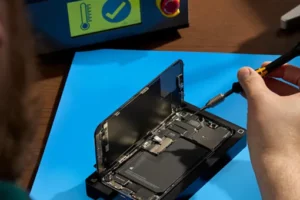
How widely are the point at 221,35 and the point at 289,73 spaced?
205 mm

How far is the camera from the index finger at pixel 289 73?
2.42 feet

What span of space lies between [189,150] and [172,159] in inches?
1.1

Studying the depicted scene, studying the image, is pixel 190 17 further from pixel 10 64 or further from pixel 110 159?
pixel 10 64

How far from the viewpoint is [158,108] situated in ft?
2.38

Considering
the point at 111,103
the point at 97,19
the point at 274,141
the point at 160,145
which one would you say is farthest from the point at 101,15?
the point at 274,141

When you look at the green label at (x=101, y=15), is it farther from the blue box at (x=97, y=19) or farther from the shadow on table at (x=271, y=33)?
the shadow on table at (x=271, y=33)

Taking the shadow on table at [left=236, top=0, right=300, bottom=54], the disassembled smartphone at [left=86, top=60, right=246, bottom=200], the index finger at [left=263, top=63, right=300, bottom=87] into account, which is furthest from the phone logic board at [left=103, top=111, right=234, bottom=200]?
the shadow on table at [left=236, top=0, right=300, bottom=54]

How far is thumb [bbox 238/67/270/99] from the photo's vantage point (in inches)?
25.4

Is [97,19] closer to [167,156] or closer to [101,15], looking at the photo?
[101,15]

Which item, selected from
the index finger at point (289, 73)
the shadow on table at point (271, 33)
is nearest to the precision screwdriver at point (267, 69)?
the index finger at point (289, 73)

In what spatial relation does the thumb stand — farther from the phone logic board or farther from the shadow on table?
the shadow on table

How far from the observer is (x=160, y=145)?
71 cm

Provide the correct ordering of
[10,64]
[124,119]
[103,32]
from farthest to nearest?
[103,32] → [124,119] → [10,64]

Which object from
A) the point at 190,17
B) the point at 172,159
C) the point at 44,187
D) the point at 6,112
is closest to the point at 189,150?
the point at 172,159
